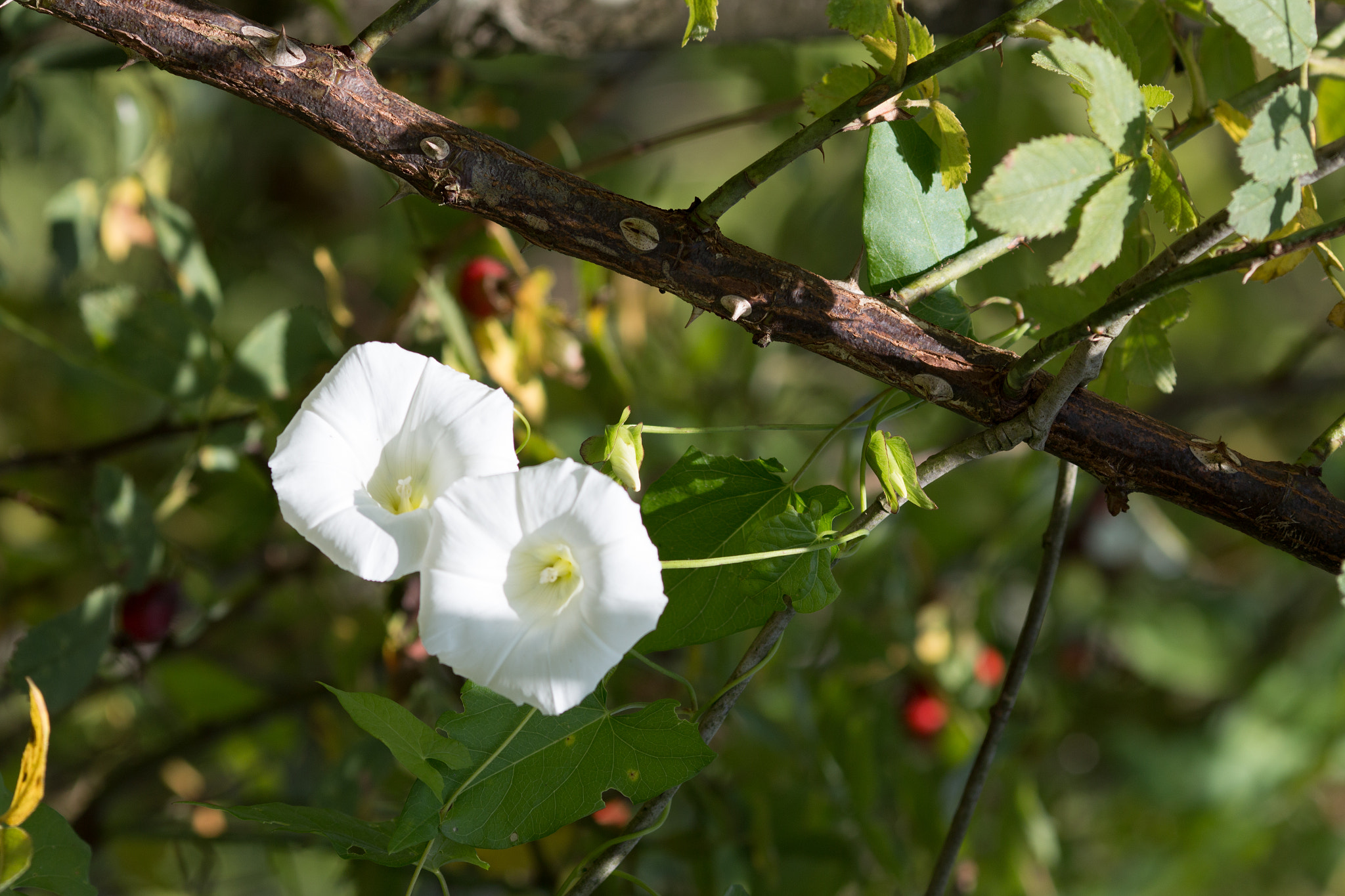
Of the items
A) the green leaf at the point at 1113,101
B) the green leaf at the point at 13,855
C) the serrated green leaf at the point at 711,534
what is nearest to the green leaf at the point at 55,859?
the green leaf at the point at 13,855

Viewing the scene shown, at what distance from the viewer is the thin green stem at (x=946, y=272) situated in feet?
1.23

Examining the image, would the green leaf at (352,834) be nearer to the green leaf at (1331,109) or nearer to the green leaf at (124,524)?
the green leaf at (124,524)

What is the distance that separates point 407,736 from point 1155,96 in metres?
0.36

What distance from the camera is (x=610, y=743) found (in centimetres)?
36

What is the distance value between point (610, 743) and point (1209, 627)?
95 centimetres

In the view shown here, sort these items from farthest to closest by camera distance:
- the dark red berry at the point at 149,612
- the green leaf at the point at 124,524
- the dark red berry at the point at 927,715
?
the dark red berry at the point at 927,715 → the dark red berry at the point at 149,612 → the green leaf at the point at 124,524

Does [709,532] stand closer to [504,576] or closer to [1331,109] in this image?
[504,576]

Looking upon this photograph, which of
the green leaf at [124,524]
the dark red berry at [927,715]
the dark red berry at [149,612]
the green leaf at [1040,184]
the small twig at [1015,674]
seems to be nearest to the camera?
the green leaf at [1040,184]

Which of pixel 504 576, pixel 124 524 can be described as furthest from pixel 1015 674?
pixel 124 524

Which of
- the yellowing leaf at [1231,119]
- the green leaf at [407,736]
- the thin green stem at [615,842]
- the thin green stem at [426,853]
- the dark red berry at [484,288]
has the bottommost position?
the thin green stem at [426,853]

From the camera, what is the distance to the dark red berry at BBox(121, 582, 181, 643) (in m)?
0.64

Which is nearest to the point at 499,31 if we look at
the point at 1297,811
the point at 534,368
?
the point at 534,368

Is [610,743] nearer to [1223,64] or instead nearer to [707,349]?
[1223,64]

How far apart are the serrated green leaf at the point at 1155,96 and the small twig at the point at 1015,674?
0.15 m
